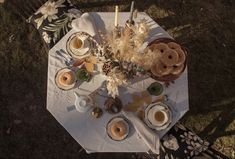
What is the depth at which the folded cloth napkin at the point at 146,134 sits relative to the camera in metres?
4.07

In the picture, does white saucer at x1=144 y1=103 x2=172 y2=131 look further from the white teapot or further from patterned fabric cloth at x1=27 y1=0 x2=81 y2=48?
patterned fabric cloth at x1=27 y1=0 x2=81 y2=48

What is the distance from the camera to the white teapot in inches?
164

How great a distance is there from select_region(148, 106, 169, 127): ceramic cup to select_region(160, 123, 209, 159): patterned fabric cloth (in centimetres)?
24

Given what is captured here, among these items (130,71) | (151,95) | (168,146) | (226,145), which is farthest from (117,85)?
(226,145)

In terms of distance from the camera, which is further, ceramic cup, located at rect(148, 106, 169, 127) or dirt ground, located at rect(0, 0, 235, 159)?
dirt ground, located at rect(0, 0, 235, 159)

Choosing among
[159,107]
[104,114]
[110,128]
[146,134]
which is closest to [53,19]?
[104,114]

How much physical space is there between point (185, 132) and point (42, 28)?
1.87 m

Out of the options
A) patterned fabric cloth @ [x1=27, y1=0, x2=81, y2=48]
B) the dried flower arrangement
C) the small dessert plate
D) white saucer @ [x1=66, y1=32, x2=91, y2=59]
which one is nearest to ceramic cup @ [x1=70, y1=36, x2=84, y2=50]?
white saucer @ [x1=66, y1=32, x2=91, y2=59]

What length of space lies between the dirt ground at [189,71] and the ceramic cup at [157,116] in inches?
42.7

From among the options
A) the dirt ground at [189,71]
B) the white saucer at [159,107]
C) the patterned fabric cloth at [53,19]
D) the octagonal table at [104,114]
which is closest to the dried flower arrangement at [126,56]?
the octagonal table at [104,114]

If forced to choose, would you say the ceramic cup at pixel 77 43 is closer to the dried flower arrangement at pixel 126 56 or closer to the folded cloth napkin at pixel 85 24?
the folded cloth napkin at pixel 85 24

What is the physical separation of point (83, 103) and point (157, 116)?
0.74m

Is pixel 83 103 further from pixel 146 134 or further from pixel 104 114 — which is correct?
pixel 146 134

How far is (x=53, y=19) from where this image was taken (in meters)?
4.57
